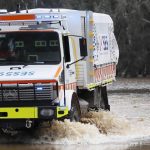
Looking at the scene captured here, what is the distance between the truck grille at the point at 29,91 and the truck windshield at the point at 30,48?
1.02 m

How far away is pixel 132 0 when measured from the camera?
208 ft

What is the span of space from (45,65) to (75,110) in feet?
5.00

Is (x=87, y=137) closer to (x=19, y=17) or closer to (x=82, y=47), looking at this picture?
(x=82, y=47)

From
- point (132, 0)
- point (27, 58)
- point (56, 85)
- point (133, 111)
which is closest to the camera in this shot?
point (56, 85)

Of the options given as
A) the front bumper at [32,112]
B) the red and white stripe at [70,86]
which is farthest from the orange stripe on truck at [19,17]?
the front bumper at [32,112]

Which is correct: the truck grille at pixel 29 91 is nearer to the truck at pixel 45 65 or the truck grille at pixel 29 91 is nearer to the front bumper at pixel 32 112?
the truck at pixel 45 65

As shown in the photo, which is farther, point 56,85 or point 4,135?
point 4,135

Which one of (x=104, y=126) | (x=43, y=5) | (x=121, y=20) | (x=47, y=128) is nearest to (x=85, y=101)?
(x=104, y=126)

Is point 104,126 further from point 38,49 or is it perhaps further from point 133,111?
point 133,111

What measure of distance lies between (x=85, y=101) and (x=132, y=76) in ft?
157

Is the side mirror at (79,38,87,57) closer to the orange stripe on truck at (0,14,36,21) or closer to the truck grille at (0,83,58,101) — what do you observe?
the orange stripe on truck at (0,14,36,21)

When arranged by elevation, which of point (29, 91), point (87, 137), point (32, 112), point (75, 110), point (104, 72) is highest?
point (29, 91)

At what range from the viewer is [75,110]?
14812 millimetres

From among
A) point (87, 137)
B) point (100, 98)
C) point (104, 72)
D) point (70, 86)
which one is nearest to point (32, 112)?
point (87, 137)
